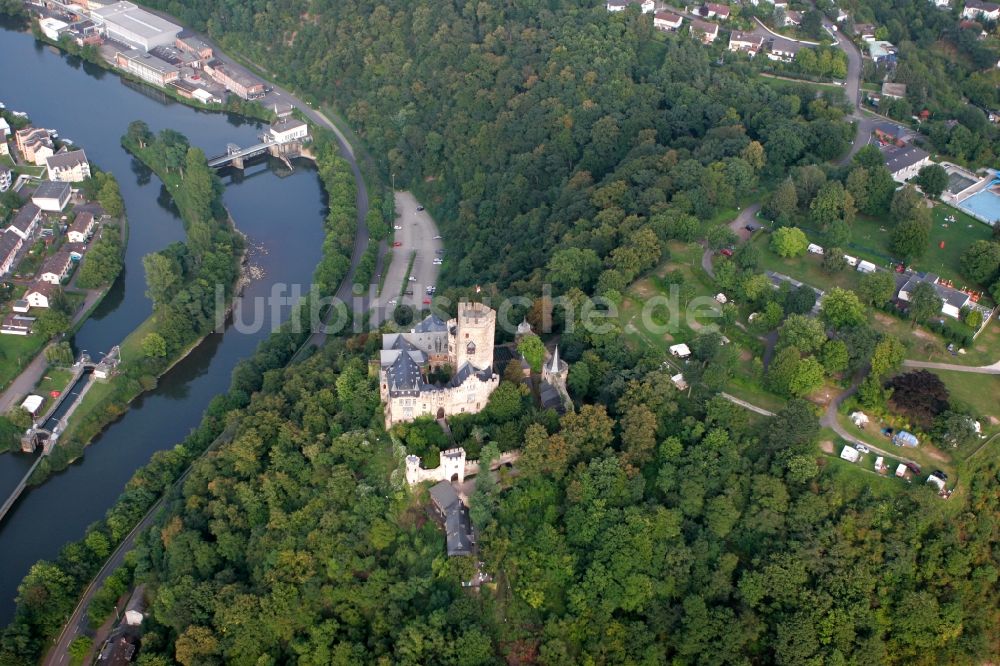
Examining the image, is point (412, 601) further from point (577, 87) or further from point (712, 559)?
point (577, 87)

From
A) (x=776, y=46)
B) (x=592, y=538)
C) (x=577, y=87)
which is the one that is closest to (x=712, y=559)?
(x=592, y=538)

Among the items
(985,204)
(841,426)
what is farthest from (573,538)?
(985,204)

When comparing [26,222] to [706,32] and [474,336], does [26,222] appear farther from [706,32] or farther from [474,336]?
[706,32]

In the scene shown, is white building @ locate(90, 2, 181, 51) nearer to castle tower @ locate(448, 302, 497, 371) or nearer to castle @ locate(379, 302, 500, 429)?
castle @ locate(379, 302, 500, 429)

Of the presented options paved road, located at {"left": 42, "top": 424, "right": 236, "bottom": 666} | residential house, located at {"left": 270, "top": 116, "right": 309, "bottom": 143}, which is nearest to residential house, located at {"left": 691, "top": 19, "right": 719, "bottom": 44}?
residential house, located at {"left": 270, "top": 116, "right": 309, "bottom": 143}

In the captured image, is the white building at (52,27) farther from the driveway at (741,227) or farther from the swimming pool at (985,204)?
the swimming pool at (985,204)
